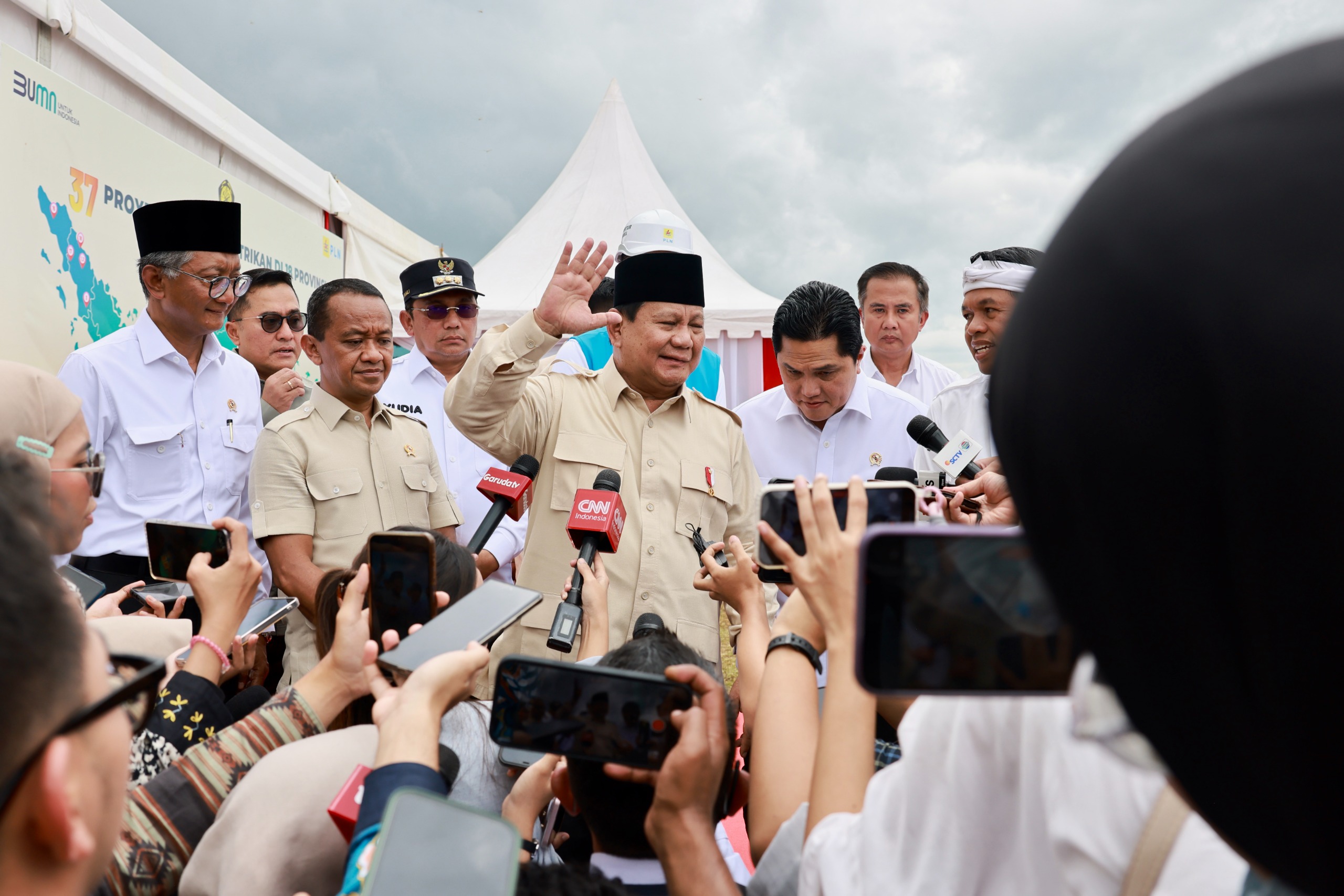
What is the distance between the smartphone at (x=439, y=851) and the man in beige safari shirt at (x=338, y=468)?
2341 mm

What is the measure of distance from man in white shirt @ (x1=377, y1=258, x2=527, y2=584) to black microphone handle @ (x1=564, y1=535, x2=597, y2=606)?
2.09 meters

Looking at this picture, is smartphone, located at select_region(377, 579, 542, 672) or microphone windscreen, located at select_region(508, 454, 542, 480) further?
microphone windscreen, located at select_region(508, 454, 542, 480)

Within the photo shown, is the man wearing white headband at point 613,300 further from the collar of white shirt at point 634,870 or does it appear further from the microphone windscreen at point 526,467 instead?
the collar of white shirt at point 634,870

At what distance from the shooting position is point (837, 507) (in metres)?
1.77

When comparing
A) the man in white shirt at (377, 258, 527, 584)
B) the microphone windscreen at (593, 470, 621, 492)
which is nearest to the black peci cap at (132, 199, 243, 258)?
the man in white shirt at (377, 258, 527, 584)

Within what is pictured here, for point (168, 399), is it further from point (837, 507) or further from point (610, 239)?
point (610, 239)

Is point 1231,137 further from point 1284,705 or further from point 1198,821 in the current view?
point 1198,821

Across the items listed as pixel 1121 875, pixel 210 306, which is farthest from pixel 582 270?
pixel 1121 875

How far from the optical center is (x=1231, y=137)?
1.29ft

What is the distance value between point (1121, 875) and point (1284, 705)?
1.55 feet

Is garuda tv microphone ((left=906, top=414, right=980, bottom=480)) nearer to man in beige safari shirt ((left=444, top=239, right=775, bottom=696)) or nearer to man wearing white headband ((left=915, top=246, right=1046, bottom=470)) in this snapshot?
man wearing white headband ((left=915, top=246, right=1046, bottom=470))

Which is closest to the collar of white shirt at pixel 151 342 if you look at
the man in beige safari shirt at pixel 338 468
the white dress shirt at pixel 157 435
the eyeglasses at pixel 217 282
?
the white dress shirt at pixel 157 435

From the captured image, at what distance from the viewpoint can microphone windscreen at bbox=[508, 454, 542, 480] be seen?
120 inches

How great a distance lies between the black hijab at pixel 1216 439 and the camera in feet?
1.20
